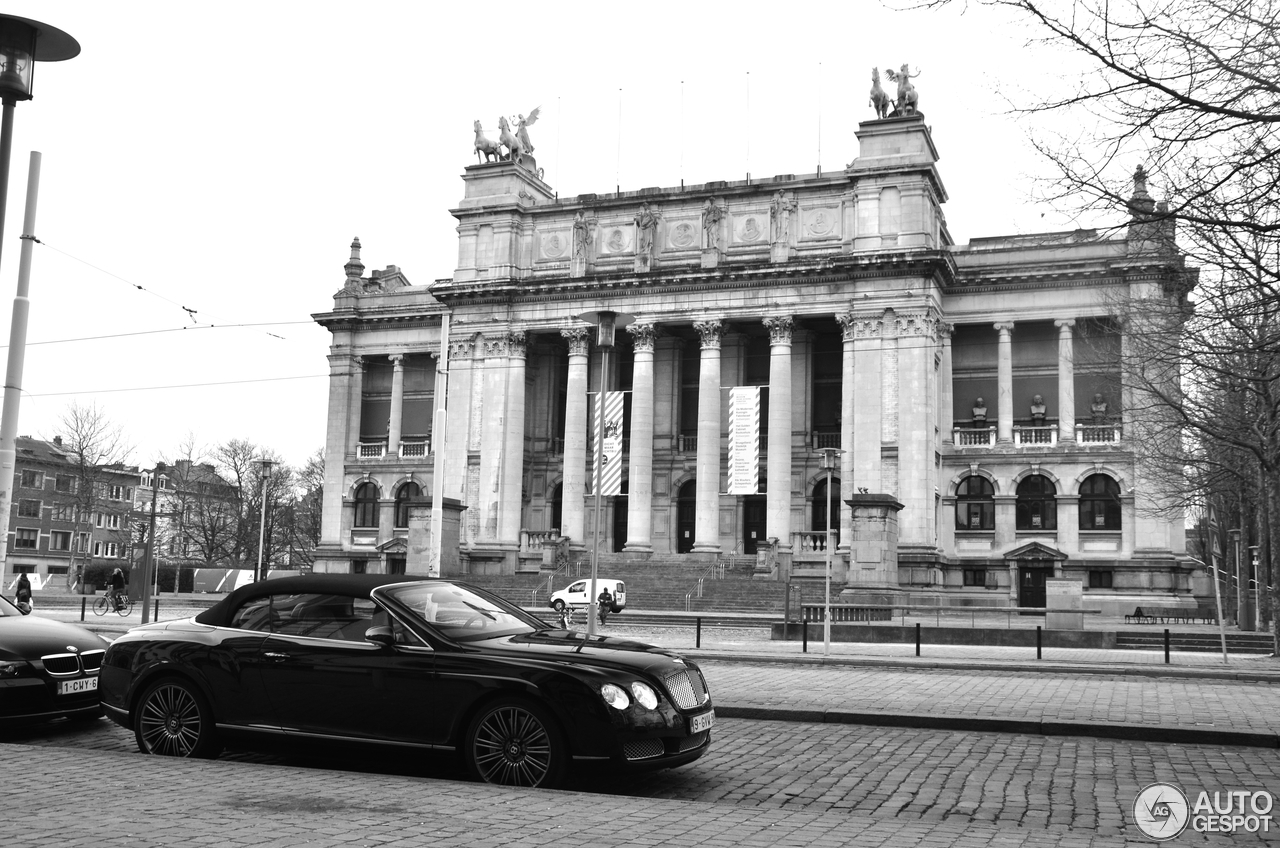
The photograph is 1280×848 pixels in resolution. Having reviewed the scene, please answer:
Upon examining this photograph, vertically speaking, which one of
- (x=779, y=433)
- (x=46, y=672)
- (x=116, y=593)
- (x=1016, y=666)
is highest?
(x=779, y=433)

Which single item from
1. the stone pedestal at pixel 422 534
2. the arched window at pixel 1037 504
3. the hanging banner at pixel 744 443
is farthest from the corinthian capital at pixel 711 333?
Answer: the arched window at pixel 1037 504

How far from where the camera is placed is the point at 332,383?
72188 millimetres

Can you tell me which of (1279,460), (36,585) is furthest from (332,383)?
(1279,460)

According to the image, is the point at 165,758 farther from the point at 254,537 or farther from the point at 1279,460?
the point at 254,537

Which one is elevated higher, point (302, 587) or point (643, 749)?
point (302, 587)

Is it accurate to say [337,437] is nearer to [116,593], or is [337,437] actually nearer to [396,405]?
[396,405]

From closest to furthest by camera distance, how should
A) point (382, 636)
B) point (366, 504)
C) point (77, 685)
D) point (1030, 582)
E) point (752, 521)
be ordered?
point (382, 636) < point (77, 685) < point (1030, 582) < point (752, 521) < point (366, 504)

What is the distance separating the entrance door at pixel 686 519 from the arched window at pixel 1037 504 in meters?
16.4

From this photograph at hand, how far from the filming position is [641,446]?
59.8 metres

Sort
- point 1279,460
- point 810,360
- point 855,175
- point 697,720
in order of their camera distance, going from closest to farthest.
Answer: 1. point 697,720
2. point 1279,460
3. point 855,175
4. point 810,360

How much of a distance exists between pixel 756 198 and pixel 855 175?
526 centimetres

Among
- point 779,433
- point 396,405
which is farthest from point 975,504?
point 396,405

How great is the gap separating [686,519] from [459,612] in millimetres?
52208

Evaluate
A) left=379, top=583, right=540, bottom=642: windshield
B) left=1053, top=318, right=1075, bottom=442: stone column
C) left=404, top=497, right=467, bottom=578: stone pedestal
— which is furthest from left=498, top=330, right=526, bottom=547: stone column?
left=379, top=583, right=540, bottom=642: windshield
